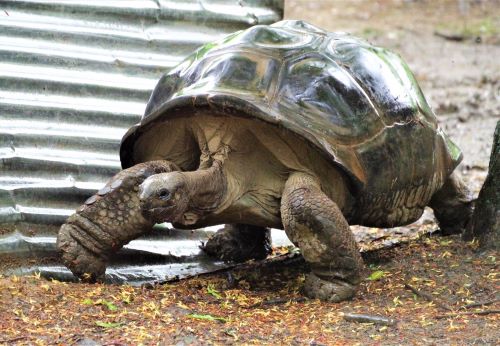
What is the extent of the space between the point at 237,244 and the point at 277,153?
103 cm

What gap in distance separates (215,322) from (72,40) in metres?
2.78

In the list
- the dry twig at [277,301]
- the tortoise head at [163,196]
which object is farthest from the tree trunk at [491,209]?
the tortoise head at [163,196]

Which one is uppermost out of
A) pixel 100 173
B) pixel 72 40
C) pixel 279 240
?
pixel 72 40

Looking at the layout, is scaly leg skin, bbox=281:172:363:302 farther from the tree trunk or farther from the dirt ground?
the tree trunk

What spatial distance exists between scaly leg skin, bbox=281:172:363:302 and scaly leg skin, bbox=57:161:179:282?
0.79 meters

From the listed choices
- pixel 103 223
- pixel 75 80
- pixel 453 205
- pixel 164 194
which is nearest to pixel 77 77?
pixel 75 80

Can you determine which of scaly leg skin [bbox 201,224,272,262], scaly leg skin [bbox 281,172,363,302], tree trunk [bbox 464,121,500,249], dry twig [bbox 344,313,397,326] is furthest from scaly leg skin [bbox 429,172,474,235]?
dry twig [bbox 344,313,397,326]

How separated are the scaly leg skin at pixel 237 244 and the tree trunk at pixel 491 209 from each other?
1335mm

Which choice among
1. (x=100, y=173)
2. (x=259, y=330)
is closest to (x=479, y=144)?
(x=100, y=173)

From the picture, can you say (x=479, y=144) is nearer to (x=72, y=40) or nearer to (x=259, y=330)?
(x=72, y=40)

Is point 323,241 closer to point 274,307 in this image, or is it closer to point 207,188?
point 274,307

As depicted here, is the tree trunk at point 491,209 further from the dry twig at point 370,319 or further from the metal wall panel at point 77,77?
the metal wall panel at point 77,77

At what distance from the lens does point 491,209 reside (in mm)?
5449

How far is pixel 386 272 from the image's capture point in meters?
5.23
